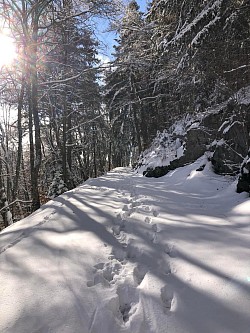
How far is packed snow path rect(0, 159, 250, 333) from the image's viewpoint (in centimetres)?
236

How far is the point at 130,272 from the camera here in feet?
10.7

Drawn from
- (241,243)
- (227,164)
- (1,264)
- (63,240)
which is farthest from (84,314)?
(227,164)

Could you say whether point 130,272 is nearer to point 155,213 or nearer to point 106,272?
point 106,272

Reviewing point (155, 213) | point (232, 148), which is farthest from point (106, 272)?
point (232, 148)

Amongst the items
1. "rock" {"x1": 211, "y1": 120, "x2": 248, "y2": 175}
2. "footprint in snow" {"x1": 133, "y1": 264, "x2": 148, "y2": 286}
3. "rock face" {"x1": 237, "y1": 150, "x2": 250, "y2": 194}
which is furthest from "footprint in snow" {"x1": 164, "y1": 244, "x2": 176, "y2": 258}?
"rock" {"x1": 211, "y1": 120, "x2": 248, "y2": 175}

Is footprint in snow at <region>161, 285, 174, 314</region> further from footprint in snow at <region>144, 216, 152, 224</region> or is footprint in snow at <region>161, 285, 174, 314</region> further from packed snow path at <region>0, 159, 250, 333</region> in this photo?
footprint in snow at <region>144, 216, 152, 224</region>

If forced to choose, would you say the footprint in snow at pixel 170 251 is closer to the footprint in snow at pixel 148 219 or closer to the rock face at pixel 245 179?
the footprint in snow at pixel 148 219

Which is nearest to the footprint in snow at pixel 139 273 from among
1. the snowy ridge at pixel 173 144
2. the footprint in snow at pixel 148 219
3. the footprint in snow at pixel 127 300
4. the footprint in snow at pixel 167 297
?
the footprint in snow at pixel 127 300

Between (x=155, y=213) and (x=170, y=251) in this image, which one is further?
(x=155, y=213)

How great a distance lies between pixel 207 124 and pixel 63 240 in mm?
7781

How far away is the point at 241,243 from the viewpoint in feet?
11.5

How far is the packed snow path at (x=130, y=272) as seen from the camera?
2363 millimetres

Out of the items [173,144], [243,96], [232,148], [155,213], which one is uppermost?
[243,96]

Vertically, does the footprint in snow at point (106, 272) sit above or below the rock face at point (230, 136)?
below
